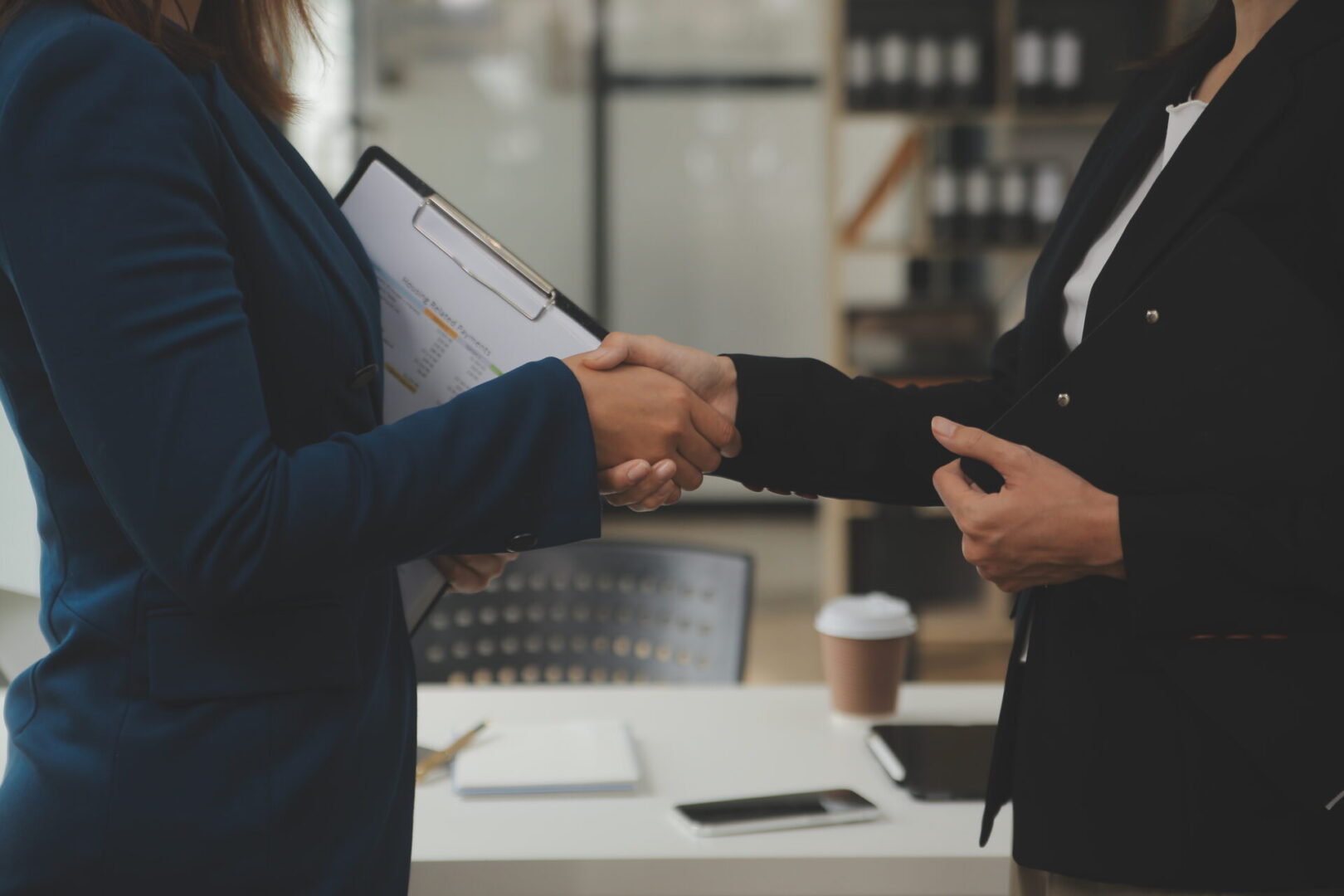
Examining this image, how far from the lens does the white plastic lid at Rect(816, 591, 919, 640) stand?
142cm

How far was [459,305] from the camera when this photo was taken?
0.98 m

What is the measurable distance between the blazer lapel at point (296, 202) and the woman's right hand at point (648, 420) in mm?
162

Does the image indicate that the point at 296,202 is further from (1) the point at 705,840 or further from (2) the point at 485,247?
(1) the point at 705,840

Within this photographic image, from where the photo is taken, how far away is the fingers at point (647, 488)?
3.06ft

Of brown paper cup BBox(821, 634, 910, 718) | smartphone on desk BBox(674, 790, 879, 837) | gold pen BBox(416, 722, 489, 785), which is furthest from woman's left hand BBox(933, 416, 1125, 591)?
gold pen BBox(416, 722, 489, 785)

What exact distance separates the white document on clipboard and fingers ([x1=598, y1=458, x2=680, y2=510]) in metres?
0.12

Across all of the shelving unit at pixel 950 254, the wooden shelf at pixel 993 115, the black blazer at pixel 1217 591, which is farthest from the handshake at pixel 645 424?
the wooden shelf at pixel 993 115

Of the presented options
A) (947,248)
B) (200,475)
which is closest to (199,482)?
(200,475)

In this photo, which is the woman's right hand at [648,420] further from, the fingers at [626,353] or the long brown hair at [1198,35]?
the long brown hair at [1198,35]

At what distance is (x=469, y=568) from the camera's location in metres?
1.10

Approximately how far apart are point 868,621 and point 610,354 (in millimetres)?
633

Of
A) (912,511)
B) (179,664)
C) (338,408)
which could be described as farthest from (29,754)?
(912,511)

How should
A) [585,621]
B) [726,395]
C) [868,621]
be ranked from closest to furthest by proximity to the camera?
1. [726,395]
2. [868,621]
3. [585,621]

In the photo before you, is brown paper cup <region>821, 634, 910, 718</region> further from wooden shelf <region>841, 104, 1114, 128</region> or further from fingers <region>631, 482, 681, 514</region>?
wooden shelf <region>841, 104, 1114, 128</region>
